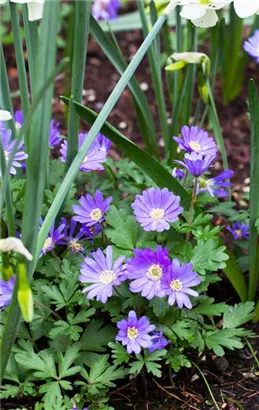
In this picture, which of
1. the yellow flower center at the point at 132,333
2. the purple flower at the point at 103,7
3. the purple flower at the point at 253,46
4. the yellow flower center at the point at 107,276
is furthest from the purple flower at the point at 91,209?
the purple flower at the point at 103,7

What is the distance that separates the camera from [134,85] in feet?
5.39

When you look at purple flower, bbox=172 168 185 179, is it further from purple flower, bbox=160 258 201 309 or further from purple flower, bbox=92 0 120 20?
purple flower, bbox=92 0 120 20

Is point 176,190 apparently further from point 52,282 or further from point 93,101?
point 93,101

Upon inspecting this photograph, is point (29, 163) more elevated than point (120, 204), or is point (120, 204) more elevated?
point (29, 163)

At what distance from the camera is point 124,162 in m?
1.61

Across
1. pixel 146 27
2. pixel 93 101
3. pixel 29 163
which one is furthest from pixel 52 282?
pixel 93 101

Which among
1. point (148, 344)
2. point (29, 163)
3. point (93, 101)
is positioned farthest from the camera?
point (93, 101)

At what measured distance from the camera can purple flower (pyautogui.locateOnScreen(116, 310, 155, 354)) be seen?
123 cm

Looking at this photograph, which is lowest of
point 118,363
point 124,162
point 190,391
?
point 190,391

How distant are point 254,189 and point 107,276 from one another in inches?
13.6

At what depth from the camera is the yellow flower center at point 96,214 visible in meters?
1.37

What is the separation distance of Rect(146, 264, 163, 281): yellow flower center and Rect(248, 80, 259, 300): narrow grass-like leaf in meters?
0.26

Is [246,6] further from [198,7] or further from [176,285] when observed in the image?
[176,285]

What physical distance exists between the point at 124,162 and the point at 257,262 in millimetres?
366
